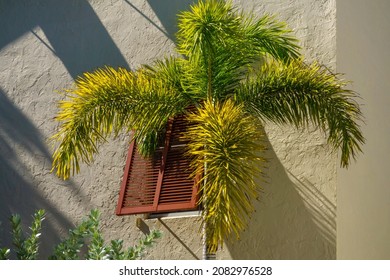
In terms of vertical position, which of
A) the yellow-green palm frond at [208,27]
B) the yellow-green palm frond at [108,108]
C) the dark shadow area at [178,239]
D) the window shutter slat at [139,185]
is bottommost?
the dark shadow area at [178,239]

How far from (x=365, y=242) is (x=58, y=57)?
4445 millimetres

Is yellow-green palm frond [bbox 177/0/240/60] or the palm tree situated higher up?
yellow-green palm frond [bbox 177/0/240/60]

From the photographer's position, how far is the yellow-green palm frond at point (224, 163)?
398 inches

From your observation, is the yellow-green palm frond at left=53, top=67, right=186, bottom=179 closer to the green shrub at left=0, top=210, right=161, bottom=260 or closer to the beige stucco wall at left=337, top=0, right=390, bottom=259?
the green shrub at left=0, top=210, right=161, bottom=260

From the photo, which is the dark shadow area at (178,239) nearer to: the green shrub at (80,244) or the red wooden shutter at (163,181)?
the red wooden shutter at (163,181)

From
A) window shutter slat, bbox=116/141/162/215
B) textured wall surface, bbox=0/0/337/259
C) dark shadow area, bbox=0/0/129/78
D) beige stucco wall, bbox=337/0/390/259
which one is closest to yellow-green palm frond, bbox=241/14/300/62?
textured wall surface, bbox=0/0/337/259

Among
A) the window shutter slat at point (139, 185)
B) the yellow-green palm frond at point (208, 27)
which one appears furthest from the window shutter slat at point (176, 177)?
the yellow-green palm frond at point (208, 27)

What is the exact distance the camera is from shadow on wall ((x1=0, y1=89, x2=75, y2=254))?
13.1 metres

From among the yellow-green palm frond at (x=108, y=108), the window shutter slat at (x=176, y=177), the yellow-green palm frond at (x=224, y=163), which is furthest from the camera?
the window shutter slat at (x=176, y=177)

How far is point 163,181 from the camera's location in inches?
464

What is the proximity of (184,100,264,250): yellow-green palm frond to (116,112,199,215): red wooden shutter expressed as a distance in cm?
95

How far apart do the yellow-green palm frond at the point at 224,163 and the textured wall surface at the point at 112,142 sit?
53.1 inches
